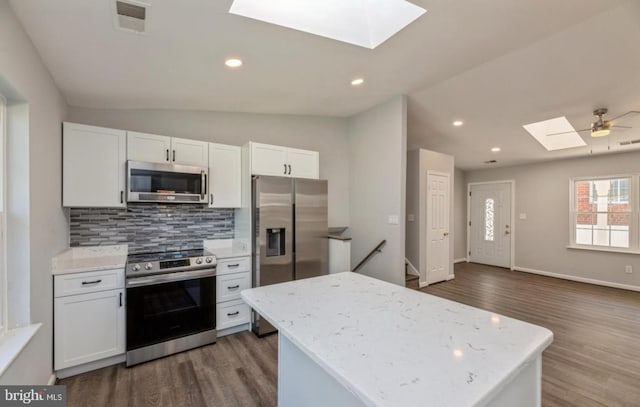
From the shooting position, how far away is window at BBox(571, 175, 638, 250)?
5.00 m

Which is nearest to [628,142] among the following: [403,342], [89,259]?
[403,342]

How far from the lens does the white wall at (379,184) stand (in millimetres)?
3717

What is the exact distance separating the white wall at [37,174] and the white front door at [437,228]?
4.88 m

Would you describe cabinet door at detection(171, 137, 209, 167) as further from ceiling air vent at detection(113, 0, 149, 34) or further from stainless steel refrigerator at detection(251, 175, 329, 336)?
ceiling air vent at detection(113, 0, 149, 34)

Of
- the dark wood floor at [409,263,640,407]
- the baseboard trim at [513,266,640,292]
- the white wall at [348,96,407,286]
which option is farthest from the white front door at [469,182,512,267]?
the white wall at [348,96,407,286]

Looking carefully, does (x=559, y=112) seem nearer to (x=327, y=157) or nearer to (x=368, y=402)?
(x=327, y=157)

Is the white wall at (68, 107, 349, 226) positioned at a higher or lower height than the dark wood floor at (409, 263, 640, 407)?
higher

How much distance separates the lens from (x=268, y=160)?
345cm

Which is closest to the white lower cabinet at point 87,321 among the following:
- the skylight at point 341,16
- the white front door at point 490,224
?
the skylight at point 341,16

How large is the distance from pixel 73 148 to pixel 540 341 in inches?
139

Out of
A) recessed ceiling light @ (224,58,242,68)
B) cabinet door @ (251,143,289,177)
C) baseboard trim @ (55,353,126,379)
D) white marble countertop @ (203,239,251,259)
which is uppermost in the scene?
recessed ceiling light @ (224,58,242,68)

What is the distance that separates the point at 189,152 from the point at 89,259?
53.7 inches

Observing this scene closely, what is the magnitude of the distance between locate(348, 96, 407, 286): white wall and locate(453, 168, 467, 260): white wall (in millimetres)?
3870

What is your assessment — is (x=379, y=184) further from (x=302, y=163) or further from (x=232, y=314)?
(x=232, y=314)
